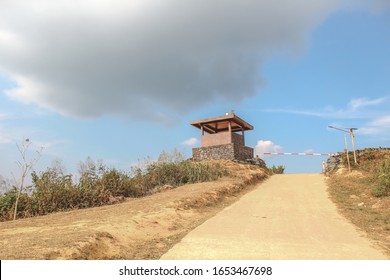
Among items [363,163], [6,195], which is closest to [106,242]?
[6,195]

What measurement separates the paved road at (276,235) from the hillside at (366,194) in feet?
1.29

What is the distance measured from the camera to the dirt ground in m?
6.14

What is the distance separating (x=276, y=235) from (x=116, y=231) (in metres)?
3.77

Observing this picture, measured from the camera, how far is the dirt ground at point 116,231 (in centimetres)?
614

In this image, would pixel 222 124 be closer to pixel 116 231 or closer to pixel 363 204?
pixel 363 204

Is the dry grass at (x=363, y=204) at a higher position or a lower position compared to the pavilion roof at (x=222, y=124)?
lower

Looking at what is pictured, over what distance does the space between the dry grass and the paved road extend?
35cm

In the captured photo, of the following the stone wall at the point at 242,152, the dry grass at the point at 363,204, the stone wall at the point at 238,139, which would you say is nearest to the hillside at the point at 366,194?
the dry grass at the point at 363,204

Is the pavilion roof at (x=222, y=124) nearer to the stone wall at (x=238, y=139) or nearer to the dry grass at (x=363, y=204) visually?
the stone wall at (x=238, y=139)

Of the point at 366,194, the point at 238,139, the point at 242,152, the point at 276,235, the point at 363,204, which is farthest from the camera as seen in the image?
the point at 238,139

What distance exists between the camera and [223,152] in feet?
85.5

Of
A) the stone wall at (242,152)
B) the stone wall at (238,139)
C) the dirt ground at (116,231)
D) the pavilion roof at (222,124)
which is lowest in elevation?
the dirt ground at (116,231)

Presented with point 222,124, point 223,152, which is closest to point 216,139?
point 223,152
